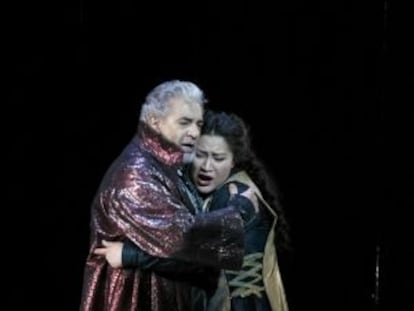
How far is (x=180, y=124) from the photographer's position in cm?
247

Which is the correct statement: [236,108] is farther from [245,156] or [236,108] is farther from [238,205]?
[238,205]

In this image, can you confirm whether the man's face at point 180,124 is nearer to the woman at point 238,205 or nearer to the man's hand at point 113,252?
the woman at point 238,205

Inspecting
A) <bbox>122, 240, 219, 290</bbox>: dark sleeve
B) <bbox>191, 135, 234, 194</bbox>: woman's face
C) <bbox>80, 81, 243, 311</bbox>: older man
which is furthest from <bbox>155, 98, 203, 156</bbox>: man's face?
<bbox>122, 240, 219, 290</bbox>: dark sleeve

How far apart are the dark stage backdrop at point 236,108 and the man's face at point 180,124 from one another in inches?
11.4

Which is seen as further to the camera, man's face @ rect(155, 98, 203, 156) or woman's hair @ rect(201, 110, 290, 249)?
woman's hair @ rect(201, 110, 290, 249)

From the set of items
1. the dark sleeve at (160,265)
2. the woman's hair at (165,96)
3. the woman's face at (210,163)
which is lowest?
the dark sleeve at (160,265)

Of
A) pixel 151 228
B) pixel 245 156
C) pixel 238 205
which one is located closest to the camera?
pixel 151 228

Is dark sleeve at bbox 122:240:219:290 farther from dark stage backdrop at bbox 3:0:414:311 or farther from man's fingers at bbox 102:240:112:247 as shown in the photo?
dark stage backdrop at bbox 3:0:414:311

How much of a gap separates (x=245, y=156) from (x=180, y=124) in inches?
12.4

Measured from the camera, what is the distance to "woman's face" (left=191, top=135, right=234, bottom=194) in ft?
8.68

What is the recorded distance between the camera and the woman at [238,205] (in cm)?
264

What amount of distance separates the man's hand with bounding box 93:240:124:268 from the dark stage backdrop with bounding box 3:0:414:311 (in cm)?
38

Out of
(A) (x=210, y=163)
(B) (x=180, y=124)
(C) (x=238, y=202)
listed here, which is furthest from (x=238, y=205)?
(B) (x=180, y=124)

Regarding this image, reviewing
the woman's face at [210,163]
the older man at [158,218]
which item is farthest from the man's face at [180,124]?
the woman's face at [210,163]
